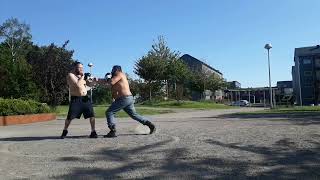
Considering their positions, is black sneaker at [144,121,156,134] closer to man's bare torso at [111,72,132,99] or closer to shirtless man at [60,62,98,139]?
man's bare torso at [111,72,132,99]

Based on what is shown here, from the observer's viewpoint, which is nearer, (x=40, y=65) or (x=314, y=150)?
(x=314, y=150)

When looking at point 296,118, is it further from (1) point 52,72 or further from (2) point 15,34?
(2) point 15,34

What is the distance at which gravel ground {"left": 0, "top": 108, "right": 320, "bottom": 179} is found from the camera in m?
7.36

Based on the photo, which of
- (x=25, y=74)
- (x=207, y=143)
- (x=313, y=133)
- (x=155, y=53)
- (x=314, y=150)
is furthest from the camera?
(x=155, y=53)

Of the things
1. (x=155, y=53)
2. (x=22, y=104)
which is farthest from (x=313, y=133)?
(x=155, y=53)

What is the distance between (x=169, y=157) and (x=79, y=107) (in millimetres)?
3648

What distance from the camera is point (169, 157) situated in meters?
8.31

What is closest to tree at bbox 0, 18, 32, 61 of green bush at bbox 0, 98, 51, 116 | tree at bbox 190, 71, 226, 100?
tree at bbox 190, 71, 226, 100

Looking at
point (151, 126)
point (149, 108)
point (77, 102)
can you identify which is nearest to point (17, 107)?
point (77, 102)

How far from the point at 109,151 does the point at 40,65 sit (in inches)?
984

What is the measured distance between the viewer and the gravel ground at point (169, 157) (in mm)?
7359

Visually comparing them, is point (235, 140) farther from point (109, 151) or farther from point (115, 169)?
point (115, 169)

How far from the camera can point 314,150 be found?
28.6ft

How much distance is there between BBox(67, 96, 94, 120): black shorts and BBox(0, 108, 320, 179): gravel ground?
2.13 feet
